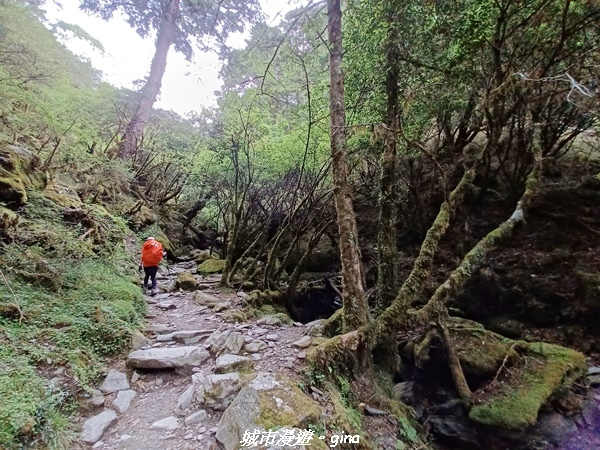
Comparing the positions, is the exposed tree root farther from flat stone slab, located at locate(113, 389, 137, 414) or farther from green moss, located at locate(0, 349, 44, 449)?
green moss, located at locate(0, 349, 44, 449)

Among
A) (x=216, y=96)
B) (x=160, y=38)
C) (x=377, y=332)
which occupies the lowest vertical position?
(x=377, y=332)

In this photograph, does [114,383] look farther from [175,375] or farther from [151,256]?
[151,256]

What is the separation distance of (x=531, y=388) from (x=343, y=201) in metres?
4.05

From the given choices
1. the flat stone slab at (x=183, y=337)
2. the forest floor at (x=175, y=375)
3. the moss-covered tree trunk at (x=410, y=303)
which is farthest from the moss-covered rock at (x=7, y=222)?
the moss-covered tree trunk at (x=410, y=303)

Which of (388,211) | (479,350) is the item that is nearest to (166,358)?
(388,211)

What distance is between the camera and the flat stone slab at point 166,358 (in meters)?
3.84

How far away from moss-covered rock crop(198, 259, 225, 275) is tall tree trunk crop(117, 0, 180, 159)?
587cm

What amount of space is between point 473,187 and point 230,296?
260 inches

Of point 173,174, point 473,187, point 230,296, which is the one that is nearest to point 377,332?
point 230,296

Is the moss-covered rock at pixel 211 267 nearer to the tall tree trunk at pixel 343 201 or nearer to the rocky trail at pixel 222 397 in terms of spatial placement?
the rocky trail at pixel 222 397

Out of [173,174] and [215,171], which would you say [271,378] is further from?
[173,174]

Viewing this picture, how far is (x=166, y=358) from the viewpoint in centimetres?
392

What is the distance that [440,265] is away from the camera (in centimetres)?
798

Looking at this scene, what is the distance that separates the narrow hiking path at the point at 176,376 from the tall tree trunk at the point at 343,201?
1.02 meters
